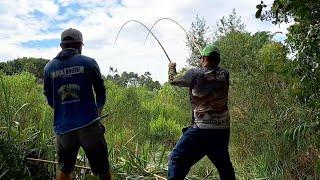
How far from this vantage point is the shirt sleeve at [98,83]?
4.81m

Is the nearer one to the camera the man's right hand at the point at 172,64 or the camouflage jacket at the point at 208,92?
the camouflage jacket at the point at 208,92

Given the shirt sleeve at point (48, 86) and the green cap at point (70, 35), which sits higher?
the green cap at point (70, 35)

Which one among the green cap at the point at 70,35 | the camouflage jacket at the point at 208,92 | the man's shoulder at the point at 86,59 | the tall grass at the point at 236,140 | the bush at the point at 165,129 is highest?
the green cap at the point at 70,35

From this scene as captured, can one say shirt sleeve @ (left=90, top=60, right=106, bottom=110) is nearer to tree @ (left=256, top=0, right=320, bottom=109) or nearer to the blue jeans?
the blue jeans

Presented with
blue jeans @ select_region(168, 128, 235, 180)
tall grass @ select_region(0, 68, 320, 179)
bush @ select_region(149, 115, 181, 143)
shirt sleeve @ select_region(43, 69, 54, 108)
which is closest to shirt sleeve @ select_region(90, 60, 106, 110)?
shirt sleeve @ select_region(43, 69, 54, 108)

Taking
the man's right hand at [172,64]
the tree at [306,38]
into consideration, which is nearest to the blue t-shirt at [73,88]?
the man's right hand at [172,64]

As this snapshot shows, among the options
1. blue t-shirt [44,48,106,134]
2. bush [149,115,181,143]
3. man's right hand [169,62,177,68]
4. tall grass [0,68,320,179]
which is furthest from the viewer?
bush [149,115,181,143]

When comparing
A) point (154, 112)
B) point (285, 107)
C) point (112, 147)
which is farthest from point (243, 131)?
point (154, 112)

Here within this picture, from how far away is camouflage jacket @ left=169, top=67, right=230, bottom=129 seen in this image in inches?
188

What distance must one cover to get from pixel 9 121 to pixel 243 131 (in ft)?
11.5

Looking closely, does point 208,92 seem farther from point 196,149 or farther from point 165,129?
point 165,129

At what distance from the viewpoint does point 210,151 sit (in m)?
4.88

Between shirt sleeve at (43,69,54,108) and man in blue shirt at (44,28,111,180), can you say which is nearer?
man in blue shirt at (44,28,111,180)

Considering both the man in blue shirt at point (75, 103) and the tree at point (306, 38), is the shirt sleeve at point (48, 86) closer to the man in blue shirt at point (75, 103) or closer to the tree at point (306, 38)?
the man in blue shirt at point (75, 103)
